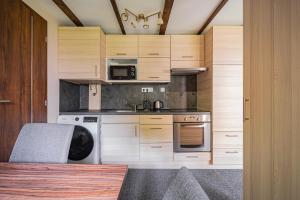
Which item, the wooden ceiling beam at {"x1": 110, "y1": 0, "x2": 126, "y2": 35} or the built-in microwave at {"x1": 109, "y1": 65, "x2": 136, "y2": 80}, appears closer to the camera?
the wooden ceiling beam at {"x1": 110, "y1": 0, "x2": 126, "y2": 35}

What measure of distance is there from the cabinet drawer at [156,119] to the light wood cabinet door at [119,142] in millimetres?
143

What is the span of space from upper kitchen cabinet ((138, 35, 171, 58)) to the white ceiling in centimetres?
11

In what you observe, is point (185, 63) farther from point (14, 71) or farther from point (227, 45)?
point (14, 71)

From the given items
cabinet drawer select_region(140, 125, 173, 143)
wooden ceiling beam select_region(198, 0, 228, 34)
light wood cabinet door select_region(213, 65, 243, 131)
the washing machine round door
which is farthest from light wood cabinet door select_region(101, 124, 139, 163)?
wooden ceiling beam select_region(198, 0, 228, 34)

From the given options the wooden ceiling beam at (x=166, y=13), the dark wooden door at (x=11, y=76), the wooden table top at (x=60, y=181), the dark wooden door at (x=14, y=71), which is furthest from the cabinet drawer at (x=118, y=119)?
the wooden table top at (x=60, y=181)

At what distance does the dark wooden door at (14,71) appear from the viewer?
5.93 feet

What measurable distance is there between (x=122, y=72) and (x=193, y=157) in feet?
5.76

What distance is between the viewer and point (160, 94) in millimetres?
3682

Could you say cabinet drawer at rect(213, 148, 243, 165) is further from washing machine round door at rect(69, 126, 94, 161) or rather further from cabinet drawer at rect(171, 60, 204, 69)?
washing machine round door at rect(69, 126, 94, 161)

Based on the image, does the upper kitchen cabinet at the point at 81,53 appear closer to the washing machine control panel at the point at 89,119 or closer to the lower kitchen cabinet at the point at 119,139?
the washing machine control panel at the point at 89,119

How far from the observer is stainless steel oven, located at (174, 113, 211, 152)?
302 cm

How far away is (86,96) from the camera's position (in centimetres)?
366

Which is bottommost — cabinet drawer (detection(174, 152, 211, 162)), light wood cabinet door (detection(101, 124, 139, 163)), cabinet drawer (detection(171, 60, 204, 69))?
cabinet drawer (detection(174, 152, 211, 162))

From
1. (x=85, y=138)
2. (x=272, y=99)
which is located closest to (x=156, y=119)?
(x=85, y=138)
